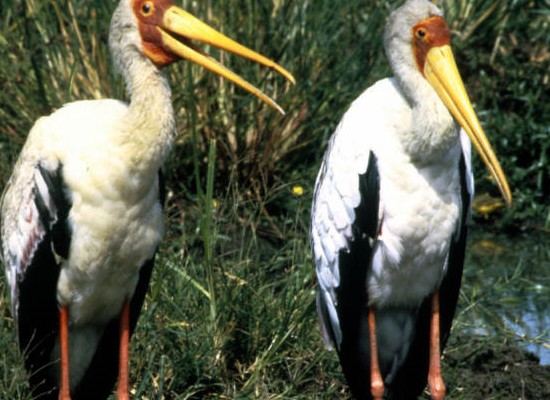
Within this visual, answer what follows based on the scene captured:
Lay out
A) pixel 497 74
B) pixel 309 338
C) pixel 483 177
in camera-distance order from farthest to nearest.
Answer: pixel 497 74 → pixel 483 177 → pixel 309 338

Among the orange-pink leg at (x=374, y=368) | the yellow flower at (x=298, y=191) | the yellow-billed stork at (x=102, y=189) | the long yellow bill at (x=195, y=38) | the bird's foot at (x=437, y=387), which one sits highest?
the long yellow bill at (x=195, y=38)

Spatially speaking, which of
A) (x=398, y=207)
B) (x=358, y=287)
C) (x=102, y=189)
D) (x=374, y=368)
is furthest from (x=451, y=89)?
(x=102, y=189)

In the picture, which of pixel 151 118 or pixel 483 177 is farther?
pixel 483 177

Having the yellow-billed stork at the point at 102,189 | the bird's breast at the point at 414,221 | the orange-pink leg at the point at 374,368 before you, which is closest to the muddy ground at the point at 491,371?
the orange-pink leg at the point at 374,368

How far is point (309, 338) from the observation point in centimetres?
521

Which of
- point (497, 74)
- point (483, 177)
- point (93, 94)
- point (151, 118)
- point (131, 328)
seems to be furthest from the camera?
point (497, 74)

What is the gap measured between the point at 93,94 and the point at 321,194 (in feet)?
6.43

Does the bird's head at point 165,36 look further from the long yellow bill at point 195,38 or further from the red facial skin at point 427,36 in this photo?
the red facial skin at point 427,36

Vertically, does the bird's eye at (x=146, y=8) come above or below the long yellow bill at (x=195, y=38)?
above

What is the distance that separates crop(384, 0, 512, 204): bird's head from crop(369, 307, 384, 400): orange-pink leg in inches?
27.4

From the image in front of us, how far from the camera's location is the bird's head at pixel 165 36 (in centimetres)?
441

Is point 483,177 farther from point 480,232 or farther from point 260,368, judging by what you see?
point 260,368

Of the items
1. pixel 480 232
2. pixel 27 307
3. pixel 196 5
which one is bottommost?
pixel 480 232

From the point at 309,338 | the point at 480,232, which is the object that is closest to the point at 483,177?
the point at 480,232
